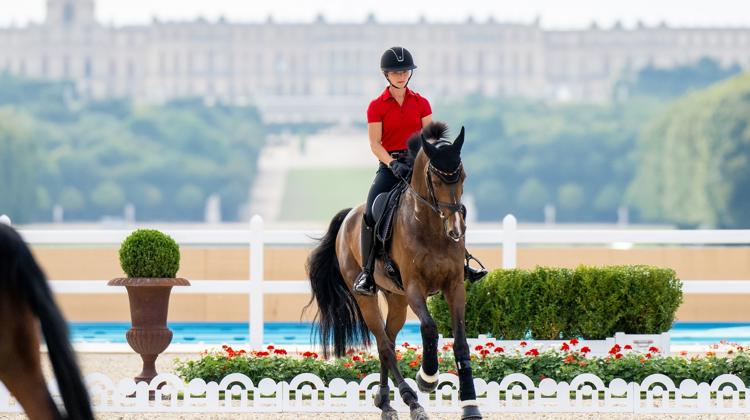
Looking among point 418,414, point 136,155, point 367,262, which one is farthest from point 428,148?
point 136,155

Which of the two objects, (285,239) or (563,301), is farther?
(285,239)

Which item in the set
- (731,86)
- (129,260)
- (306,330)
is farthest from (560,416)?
(731,86)

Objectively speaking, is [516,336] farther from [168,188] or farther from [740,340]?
[168,188]

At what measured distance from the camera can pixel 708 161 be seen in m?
56.4

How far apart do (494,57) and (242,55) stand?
2256 cm

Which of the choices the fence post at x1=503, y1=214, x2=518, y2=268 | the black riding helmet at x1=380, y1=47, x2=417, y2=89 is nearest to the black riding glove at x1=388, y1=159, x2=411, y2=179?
the black riding helmet at x1=380, y1=47, x2=417, y2=89

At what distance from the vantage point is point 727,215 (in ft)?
179

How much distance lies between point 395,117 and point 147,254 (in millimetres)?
2292

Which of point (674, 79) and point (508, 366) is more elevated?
point (674, 79)

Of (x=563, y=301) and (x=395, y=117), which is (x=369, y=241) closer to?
(x=395, y=117)

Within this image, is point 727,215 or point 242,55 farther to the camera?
point 242,55

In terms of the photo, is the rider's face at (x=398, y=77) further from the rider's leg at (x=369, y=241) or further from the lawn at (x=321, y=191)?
the lawn at (x=321, y=191)

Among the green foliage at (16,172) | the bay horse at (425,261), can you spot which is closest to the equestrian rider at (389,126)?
the bay horse at (425,261)

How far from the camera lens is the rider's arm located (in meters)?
7.80
